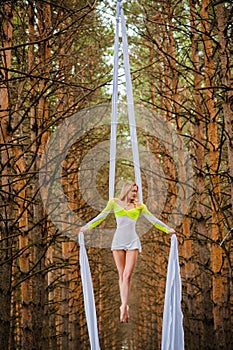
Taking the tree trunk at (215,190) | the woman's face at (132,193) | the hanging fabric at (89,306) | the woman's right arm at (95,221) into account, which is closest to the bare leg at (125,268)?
the hanging fabric at (89,306)

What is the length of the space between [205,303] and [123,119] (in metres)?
11.7

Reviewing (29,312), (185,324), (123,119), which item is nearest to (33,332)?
(29,312)

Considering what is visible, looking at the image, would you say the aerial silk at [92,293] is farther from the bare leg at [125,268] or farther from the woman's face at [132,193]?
the bare leg at [125,268]

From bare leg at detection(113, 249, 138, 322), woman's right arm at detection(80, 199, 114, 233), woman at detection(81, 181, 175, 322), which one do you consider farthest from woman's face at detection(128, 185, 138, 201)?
bare leg at detection(113, 249, 138, 322)

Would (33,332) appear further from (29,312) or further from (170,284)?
(170,284)

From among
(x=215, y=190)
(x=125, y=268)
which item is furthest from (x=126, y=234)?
(x=215, y=190)

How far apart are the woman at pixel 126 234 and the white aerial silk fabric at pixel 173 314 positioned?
40 cm

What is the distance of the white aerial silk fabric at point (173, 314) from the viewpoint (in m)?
5.46

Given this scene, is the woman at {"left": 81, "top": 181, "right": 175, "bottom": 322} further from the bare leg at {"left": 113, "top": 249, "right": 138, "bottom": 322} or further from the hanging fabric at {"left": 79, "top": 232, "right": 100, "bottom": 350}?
the hanging fabric at {"left": 79, "top": 232, "right": 100, "bottom": 350}

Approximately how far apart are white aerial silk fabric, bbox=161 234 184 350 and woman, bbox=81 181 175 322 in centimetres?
40

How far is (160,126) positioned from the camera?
13148mm

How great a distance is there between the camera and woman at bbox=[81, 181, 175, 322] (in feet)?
18.5

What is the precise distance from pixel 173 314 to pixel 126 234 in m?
0.97

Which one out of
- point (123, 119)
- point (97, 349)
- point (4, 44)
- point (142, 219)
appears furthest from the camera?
point (123, 119)
